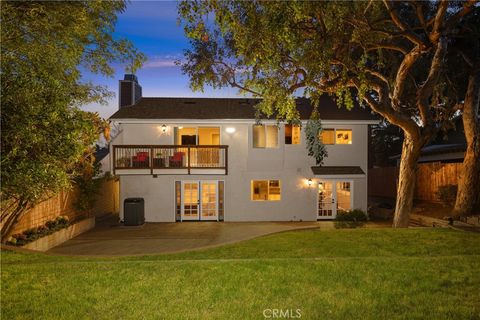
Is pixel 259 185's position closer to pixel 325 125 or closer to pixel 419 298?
pixel 325 125

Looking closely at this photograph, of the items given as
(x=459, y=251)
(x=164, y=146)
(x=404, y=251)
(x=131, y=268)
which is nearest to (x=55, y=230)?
(x=164, y=146)

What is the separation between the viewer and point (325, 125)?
17.7 metres

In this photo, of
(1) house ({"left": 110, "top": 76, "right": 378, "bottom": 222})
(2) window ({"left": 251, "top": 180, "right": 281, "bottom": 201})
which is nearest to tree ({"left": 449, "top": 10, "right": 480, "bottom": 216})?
(1) house ({"left": 110, "top": 76, "right": 378, "bottom": 222})

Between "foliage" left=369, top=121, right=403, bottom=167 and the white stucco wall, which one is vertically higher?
"foliage" left=369, top=121, right=403, bottom=167

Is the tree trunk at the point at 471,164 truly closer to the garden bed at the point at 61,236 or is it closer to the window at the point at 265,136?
the window at the point at 265,136

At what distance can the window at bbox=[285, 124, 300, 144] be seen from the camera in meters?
17.8

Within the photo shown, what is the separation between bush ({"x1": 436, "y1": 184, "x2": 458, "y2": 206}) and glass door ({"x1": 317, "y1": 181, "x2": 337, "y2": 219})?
5131 millimetres

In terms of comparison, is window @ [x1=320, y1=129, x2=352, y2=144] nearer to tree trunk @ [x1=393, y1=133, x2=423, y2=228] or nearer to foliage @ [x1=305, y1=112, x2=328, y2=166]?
→ foliage @ [x1=305, y1=112, x2=328, y2=166]

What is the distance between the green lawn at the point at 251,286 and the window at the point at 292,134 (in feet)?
32.1

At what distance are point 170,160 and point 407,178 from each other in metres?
10.7

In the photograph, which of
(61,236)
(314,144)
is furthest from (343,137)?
(61,236)

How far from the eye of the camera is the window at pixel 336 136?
17.8 m

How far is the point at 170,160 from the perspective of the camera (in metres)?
17.0

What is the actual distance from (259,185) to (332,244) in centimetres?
856
